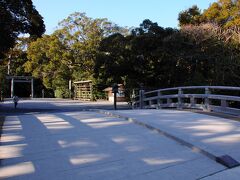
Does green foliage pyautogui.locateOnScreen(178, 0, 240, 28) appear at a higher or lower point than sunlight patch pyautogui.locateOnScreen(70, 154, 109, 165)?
higher

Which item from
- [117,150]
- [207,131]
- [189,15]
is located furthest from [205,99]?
[189,15]

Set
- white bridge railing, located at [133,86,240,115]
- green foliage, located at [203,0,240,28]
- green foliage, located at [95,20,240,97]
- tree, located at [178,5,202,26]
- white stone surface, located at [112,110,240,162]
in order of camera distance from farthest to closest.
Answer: tree, located at [178,5,202,26] < green foliage, located at [203,0,240,28] < green foliage, located at [95,20,240,97] < white bridge railing, located at [133,86,240,115] < white stone surface, located at [112,110,240,162]

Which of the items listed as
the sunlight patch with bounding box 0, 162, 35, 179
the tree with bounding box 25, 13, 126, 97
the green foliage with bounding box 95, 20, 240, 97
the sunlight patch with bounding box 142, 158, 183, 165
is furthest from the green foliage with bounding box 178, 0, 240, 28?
the sunlight patch with bounding box 0, 162, 35, 179

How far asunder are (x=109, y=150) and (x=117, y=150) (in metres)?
0.15

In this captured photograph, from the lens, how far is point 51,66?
155 ft

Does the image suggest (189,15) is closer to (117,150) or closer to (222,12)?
(222,12)

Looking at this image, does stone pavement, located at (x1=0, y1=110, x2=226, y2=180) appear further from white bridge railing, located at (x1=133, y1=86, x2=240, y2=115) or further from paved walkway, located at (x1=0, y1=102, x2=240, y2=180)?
white bridge railing, located at (x1=133, y1=86, x2=240, y2=115)

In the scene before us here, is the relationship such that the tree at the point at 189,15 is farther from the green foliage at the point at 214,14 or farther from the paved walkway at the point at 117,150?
the paved walkway at the point at 117,150

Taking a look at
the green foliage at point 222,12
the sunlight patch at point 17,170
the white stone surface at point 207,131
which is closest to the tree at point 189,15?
the green foliage at point 222,12

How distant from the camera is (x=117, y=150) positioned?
702 centimetres

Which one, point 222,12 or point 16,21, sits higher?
point 222,12

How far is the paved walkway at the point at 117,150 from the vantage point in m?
5.60

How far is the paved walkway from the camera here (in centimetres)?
560

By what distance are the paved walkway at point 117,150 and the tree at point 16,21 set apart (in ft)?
34.3
